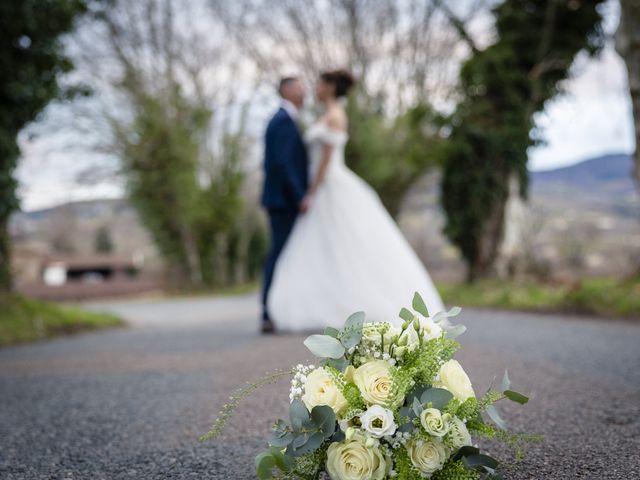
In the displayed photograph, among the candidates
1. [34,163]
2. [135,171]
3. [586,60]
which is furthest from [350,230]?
[135,171]

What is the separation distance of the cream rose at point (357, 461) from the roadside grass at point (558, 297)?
643cm

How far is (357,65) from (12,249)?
475 inches

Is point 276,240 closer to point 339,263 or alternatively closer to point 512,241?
point 339,263

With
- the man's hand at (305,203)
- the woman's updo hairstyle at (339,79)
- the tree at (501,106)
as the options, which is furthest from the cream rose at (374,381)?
the tree at (501,106)

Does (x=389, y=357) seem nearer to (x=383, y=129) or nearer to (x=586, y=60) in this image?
(x=586, y=60)

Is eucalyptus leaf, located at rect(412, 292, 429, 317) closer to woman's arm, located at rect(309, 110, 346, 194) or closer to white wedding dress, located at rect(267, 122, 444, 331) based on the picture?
white wedding dress, located at rect(267, 122, 444, 331)

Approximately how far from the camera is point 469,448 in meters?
1.66

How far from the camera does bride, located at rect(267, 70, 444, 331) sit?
19.0 ft

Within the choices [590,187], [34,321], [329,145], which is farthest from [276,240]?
[590,187]

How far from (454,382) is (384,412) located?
248mm

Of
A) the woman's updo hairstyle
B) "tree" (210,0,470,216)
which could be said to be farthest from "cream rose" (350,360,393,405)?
"tree" (210,0,470,216)

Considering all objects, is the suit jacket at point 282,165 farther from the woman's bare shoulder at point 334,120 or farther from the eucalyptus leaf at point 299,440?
the eucalyptus leaf at point 299,440

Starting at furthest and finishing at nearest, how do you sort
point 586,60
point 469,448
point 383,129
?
point 383,129
point 586,60
point 469,448

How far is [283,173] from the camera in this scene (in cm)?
609
